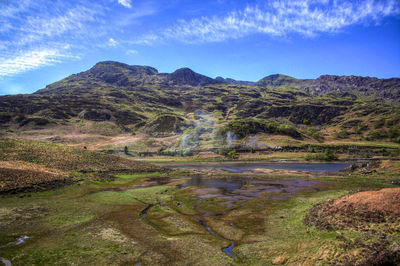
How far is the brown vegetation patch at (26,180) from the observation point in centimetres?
3909

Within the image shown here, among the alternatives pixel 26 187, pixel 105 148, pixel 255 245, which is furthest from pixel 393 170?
pixel 105 148

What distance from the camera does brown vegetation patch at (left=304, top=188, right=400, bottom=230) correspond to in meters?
24.3

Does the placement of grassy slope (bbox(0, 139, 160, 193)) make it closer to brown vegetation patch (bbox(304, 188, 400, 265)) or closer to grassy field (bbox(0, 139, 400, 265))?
grassy field (bbox(0, 139, 400, 265))

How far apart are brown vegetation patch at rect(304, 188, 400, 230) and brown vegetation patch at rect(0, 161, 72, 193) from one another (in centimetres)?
4558

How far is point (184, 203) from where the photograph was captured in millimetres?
42875

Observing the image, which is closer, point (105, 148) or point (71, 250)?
point (71, 250)

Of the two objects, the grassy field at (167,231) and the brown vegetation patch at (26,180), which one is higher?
the brown vegetation patch at (26,180)

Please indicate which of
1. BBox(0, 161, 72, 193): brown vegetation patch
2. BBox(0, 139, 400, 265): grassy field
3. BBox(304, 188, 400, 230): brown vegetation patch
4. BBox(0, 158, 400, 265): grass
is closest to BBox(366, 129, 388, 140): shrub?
BBox(0, 139, 400, 265): grassy field

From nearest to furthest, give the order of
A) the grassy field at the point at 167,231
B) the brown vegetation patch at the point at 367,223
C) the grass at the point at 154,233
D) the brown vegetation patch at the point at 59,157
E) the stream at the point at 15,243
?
1. the brown vegetation patch at the point at 367,223
2. the stream at the point at 15,243
3. the grassy field at the point at 167,231
4. the grass at the point at 154,233
5. the brown vegetation patch at the point at 59,157

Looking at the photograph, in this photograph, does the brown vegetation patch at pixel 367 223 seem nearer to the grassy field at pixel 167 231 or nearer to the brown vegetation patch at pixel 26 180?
the grassy field at pixel 167 231

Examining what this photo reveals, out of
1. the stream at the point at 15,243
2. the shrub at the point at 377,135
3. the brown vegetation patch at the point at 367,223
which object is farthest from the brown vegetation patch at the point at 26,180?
the shrub at the point at 377,135

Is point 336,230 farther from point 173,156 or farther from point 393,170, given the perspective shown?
point 173,156

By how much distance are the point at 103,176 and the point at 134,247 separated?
157 ft

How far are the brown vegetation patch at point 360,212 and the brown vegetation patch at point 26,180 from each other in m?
45.6
